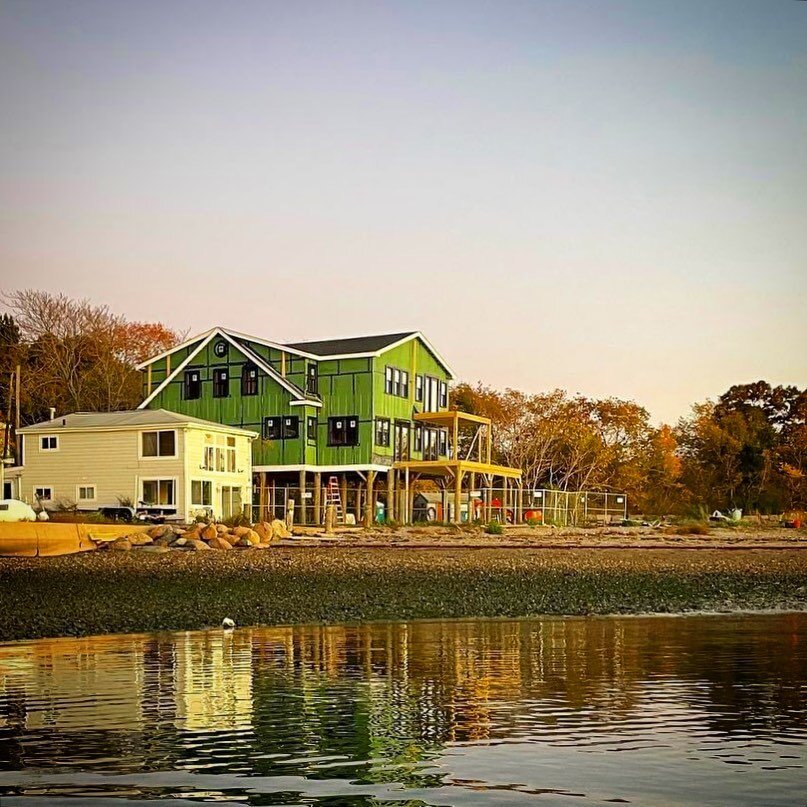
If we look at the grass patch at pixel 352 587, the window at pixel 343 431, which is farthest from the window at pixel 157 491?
the grass patch at pixel 352 587

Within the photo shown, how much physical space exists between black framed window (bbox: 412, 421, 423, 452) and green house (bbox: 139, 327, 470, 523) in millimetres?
323

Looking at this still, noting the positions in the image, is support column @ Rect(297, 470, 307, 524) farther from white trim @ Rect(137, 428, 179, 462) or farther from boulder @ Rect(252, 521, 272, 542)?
boulder @ Rect(252, 521, 272, 542)

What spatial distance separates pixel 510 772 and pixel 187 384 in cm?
4270

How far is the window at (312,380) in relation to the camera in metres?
47.8

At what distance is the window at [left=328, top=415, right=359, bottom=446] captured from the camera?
4725 cm

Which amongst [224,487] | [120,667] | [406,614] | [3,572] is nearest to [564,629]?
[406,614]

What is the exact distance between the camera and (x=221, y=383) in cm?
4850

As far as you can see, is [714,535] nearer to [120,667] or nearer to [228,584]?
[228,584]

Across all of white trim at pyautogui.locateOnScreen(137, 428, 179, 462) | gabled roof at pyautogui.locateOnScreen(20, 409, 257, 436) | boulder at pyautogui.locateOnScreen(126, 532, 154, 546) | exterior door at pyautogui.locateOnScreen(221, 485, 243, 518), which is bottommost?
boulder at pyautogui.locateOnScreen(126, 532, 154, 546)

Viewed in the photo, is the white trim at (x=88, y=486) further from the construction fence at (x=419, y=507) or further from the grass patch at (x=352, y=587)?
the grass patch at (x=352, y=587)

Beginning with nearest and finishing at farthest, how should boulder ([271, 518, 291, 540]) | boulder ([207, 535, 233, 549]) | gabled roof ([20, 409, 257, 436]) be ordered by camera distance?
boulder ([207, 535, 233, 549]) → boulder ([271, 518, 291, 540]) → gabled roof ([20, 409, 257, 436])

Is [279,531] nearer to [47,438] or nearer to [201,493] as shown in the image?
[201,493]

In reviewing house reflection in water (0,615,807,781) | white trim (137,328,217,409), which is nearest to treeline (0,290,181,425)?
white trim (137,328,217,409)

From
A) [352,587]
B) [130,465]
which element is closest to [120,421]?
[130,465]
